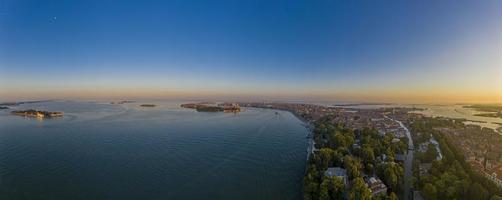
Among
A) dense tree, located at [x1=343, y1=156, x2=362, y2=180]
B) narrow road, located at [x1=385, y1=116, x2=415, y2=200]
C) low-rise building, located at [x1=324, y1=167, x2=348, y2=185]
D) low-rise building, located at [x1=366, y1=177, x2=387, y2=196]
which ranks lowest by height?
narrow road, located at [x1=385, y1=116, x2=415, y2=200]

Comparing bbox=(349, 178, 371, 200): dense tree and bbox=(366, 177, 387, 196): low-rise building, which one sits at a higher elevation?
bbox=(349, 178, 371, 200): dense tree

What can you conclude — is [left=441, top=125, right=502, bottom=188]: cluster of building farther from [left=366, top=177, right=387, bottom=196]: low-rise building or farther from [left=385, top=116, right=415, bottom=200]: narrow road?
[left=366, top=177, right=387, bottom=196]: low-rise building

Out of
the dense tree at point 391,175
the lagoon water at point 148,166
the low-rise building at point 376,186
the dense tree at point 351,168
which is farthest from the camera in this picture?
the dense tree at point 351,168

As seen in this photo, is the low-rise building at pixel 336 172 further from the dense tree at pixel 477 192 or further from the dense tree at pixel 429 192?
the dense tree at pixel 477 192

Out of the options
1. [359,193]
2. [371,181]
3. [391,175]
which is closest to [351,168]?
[371,181]

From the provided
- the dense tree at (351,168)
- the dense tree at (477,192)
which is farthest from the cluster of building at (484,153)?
the dense tree at (351,168)

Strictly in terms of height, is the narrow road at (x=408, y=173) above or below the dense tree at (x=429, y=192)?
below

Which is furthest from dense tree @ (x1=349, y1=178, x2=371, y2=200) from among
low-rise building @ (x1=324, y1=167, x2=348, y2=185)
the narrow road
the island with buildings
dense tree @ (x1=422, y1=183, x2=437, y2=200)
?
dense tree @ (x1=422, y1=183, x2=437, y2=200)

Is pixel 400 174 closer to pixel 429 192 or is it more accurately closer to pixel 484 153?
pixel 429 192

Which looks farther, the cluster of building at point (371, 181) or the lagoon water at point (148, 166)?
the lagoon water at point (148, 166)

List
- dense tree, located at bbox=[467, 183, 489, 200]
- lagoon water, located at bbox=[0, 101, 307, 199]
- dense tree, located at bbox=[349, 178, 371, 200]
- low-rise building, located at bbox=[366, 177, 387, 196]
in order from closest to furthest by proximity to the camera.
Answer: dense tree, located at bbox=[349, 178, 371, 200]
dense tree, located at bbox=[467, 183, 489, 200]
low-rise building, located at bbox=[366, 177, 387, 196]
lagoon water, located at bbox=[0, 101, 307, 199]

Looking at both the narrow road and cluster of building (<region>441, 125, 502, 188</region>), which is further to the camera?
cluster of building (<region>441, 125, 502, 188</region>)
